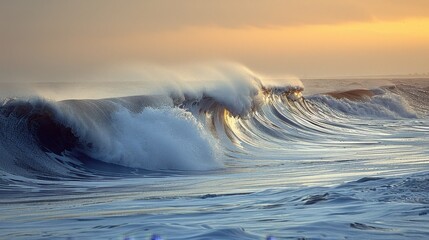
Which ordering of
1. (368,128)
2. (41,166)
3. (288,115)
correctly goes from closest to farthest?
(41,166) → (368,128) → (288,115)

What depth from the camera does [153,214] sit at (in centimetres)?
707

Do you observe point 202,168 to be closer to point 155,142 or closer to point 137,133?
point 155,142

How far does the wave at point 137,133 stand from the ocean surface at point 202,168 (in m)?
0.03

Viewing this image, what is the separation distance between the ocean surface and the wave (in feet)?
0.10

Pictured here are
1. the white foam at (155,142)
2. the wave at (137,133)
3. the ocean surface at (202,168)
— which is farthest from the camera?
the white foam at (155,142)

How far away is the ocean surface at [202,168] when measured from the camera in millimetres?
6363

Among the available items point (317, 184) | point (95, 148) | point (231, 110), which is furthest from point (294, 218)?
point (231, 110)

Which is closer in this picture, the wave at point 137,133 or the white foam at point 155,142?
the wave at point 137,133

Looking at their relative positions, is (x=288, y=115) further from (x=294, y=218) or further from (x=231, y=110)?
(x=294, y=218)

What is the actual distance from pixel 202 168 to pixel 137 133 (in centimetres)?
197

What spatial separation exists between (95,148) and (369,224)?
821 centimetres

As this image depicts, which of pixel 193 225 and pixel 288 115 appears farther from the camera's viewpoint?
pixel 288 115

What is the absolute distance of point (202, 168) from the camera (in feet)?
41.3

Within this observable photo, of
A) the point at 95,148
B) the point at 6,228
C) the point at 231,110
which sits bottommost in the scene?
the point at 6,228
